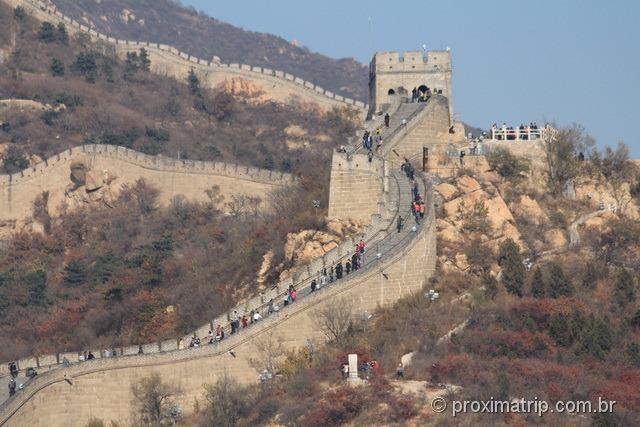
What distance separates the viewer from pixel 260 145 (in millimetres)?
103688

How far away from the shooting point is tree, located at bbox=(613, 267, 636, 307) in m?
59.6

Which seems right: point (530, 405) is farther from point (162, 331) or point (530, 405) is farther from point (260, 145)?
point (260, 145)

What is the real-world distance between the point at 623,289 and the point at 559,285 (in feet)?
6.45

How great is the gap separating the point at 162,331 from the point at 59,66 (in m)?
43.7

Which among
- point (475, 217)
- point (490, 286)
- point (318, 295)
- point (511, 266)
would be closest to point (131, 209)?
point (475, 217)

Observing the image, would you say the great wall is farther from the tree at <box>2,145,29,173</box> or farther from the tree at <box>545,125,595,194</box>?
the tree at <box>2,145,29,173</box>

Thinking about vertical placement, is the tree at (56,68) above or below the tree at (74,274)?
above

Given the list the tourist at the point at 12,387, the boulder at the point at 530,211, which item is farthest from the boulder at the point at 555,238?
the tourist at the point at 12,387

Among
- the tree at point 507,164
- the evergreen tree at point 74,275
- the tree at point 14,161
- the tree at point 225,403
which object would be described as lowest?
the tree at point 225,403

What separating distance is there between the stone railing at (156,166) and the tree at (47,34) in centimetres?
2351

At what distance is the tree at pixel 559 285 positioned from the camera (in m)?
59.7

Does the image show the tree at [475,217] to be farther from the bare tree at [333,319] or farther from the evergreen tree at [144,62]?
the evergreen tree at [144,62]

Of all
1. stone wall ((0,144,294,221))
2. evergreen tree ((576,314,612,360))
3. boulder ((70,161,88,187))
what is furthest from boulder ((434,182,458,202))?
A: boulder ((70,161,88,187))

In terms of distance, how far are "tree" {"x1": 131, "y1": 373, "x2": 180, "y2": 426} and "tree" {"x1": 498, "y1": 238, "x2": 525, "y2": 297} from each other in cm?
1063
